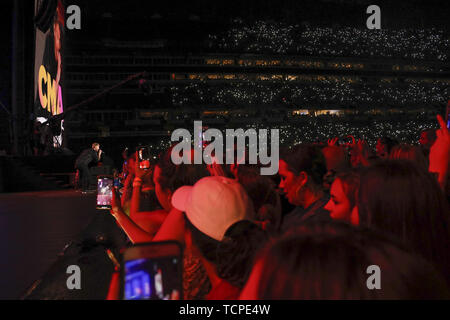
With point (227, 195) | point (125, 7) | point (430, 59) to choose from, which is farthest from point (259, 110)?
point (227, 195)

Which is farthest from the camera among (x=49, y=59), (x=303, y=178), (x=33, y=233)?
(x=49, y=59)

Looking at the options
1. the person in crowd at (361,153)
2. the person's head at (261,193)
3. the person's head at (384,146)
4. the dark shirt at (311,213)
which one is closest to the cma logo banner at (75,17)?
the person in crowd at (361,153)

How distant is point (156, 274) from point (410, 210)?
1.09 m

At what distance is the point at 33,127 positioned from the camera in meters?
19.0

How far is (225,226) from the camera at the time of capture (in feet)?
5.78

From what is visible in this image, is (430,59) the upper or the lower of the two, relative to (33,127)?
upper

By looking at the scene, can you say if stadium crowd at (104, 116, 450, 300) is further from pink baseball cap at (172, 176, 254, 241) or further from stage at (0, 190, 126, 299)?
stage at (0, 190, 126, 299)

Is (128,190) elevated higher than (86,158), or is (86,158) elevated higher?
(86,158)

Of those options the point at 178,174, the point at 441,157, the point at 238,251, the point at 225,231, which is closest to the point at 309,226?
the point at 238,251

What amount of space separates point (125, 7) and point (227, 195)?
3147 cm

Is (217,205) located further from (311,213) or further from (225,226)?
(311,213)

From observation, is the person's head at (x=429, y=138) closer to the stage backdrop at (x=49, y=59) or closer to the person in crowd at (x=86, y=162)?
the person in crowd at (x=86, y=162)

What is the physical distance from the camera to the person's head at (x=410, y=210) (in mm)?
1847
